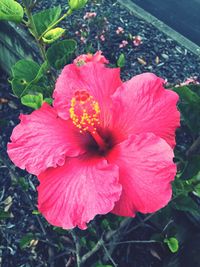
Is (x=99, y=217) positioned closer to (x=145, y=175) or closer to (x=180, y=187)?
(x=180, y=187)

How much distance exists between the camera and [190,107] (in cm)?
150

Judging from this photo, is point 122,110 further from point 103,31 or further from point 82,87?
point 103,31

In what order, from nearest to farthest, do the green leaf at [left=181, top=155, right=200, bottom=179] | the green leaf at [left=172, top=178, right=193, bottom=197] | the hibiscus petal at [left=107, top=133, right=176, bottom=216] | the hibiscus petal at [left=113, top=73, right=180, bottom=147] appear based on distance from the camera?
the hibiscus petal at [left=107, top=133, right=176, bottom=216] → the hibiscus petal at [left=113, top=73, right=180, bottom=147] → the green leaf at [left=181, top=155, right=200, bottom=179] → the green leaf at [left=172, top=178, right=193, bottom=197]

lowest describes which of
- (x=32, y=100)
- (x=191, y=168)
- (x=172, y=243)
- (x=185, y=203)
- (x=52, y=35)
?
(x=172, y=243)

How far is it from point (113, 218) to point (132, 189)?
86 centimetres

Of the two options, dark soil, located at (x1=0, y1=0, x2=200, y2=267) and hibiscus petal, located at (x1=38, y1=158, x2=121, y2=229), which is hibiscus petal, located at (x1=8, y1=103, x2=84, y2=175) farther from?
dark soil, located at (x1=0, y1=0, x2=200, y2=267)

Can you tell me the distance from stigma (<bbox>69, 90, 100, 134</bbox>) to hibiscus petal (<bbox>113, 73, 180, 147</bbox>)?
0.23ft

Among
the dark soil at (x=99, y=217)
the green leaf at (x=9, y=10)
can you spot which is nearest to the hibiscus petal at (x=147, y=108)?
the green leaf at (x=9, y=10)

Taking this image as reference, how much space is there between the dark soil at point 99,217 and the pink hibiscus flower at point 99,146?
23.2 inches

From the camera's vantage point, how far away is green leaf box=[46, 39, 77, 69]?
60.7 inches

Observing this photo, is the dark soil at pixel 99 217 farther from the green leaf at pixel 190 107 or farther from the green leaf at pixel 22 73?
the green leaf at pixel 190 107

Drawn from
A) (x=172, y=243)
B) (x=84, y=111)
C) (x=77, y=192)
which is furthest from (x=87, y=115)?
(x=172, y=243)

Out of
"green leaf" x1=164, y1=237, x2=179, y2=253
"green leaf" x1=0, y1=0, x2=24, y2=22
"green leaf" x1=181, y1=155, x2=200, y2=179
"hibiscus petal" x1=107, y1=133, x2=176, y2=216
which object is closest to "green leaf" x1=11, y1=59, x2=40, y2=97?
"green leaf" x1=0, y1=0, x2=24, y2=22

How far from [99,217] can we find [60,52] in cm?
126
